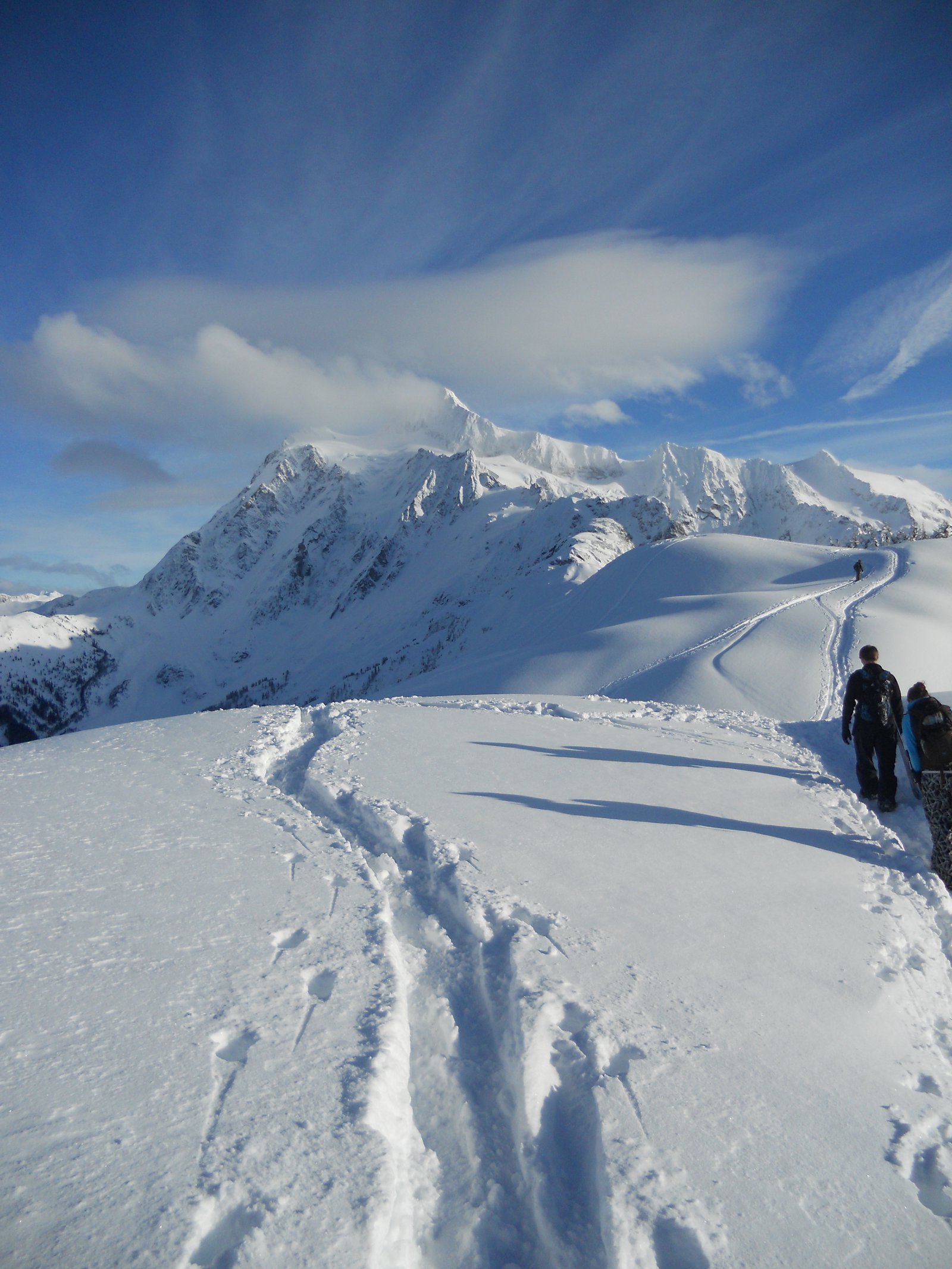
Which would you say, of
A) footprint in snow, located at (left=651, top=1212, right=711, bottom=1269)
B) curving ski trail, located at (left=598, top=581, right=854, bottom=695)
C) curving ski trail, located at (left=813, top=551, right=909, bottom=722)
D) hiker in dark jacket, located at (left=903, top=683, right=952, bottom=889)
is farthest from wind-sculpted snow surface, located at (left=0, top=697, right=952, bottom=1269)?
curving ski trail, located at (left=598, top=581, right=854, bottom=695)

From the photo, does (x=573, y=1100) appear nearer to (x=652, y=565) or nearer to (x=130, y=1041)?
(x=130, y=1041)

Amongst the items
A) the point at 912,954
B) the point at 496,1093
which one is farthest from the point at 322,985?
the point at 912,954

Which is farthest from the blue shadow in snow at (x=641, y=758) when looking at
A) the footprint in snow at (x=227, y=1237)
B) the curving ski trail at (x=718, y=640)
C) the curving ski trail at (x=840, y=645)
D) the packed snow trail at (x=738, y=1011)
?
the curving ski trail at (x=718, y=640)

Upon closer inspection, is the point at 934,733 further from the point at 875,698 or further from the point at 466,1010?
the point at 466,1010

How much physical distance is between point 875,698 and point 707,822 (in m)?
3.10

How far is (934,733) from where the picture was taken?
23.8 ft

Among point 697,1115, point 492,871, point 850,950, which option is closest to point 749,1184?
point 697,1115

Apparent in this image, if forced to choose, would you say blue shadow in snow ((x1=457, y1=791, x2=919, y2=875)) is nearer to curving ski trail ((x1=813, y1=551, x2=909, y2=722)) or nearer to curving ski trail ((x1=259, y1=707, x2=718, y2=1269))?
curving ski trail ((x1=259, y1=707, x2=718, y2=1269))

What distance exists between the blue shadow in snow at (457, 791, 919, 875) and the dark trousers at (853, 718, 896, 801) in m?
1.24

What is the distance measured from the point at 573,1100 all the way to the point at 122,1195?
224cm

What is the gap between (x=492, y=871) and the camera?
597 centimetres

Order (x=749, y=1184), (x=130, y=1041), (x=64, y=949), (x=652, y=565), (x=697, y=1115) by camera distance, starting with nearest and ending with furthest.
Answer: (x=749, y=1184), (x=697, y=1115), (x=130, y=1041), (x=64, y=949), (x=652, y=565)

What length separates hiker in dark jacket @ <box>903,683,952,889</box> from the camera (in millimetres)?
6641

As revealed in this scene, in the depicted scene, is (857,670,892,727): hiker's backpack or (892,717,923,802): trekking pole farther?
(857,670,892,727): hiker's backpack
